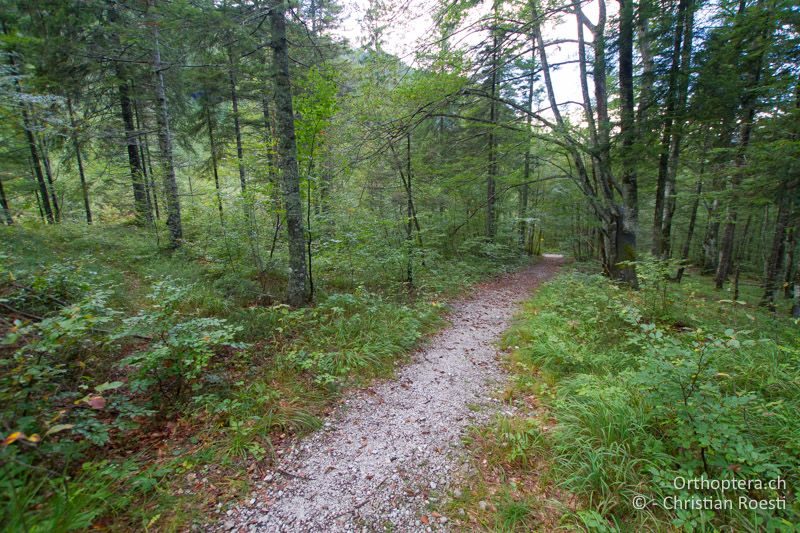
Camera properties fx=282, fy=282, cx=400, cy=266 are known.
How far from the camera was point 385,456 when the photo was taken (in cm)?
319

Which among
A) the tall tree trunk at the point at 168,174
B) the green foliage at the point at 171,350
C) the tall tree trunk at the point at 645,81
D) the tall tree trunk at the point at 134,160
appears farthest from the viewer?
the tall tree trunk at the point at 134,160

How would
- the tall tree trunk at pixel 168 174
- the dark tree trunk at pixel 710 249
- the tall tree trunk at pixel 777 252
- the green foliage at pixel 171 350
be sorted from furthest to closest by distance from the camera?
the dark tree trunk at pixel 710 249 < the tall tree trunk at pixel 168 174 < the tall tree trunk at pixel 777 252 < the green foliage at pixel 171 350

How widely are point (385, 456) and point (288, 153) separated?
5437mm

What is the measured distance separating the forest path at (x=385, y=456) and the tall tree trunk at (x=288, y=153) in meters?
3.02

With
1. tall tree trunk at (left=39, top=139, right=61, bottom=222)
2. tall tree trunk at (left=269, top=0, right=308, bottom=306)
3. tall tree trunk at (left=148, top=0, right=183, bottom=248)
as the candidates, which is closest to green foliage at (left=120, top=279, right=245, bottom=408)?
tall tree trunk at (left=269, top=0, right=308, bottom=306)

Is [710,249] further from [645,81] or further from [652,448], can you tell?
[652,448]

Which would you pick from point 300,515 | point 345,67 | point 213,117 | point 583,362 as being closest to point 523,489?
point 300,515

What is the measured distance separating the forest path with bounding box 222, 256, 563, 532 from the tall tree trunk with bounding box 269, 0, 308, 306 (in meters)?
3.02

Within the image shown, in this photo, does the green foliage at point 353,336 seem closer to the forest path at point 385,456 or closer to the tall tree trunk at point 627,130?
the forest path at point 385,456

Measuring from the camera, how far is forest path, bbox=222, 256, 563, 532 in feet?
8.24

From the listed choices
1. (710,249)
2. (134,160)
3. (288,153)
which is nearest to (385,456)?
(288,153)

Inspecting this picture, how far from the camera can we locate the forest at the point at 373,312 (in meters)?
2.42

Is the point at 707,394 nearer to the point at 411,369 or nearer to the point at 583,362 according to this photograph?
the point at 583,362

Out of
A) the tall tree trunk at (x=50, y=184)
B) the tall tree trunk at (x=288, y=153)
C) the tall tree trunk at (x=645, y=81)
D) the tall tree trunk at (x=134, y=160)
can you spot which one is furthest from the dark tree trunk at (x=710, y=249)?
the tall tree trunk at (x=50, y=184)
